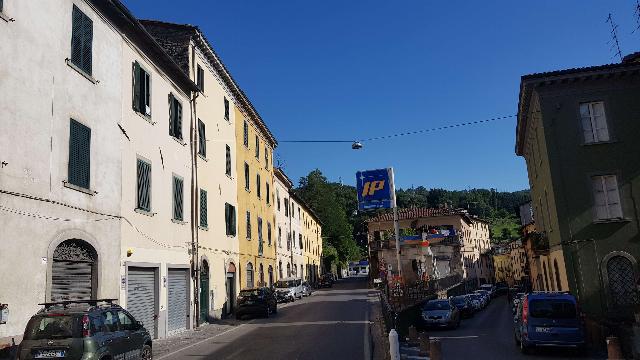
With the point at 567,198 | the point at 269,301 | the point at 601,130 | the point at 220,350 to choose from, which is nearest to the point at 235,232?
the point at 269,301

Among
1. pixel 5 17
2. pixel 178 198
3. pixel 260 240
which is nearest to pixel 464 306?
pixel 260 240

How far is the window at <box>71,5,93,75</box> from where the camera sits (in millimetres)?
14945

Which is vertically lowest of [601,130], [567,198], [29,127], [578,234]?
[578,234]

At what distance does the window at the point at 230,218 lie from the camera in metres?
28.9

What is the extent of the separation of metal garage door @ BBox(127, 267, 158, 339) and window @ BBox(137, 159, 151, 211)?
2286 millimetres

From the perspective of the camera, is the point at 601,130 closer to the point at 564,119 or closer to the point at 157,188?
the point at 564,119

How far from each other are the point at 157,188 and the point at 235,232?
11.1 m

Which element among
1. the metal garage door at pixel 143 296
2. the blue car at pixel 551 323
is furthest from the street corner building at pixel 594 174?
the metal garage door at pixel 143 296

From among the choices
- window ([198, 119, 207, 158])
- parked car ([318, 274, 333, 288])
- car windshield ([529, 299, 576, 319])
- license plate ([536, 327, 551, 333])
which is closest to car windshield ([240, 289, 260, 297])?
window ([198, 119, 207, 158])

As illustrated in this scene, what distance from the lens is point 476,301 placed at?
35.2m

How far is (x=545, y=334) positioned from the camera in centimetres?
1488

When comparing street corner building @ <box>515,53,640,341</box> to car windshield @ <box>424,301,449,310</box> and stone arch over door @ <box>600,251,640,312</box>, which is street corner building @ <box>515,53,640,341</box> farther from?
car windshield @ <box>424,301,449,310</box>

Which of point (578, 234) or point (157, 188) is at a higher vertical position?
point (157, 188)

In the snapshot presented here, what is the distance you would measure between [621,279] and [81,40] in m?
21.8
